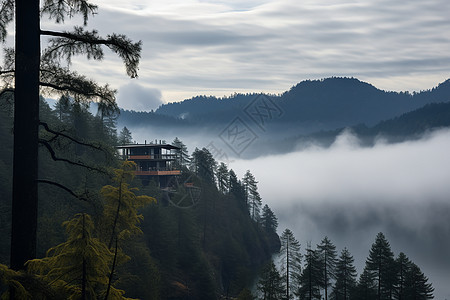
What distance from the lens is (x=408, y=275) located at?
47969mm

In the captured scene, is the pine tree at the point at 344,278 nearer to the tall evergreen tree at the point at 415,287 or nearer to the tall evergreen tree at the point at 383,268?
the tall evergreen tree at the point at 383,268

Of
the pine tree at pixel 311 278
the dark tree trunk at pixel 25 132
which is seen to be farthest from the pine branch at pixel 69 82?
the pine tree at pixel 311 278

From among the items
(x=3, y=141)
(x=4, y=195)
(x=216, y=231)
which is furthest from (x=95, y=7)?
(x=216, y=231)

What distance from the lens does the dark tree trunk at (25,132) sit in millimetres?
7438

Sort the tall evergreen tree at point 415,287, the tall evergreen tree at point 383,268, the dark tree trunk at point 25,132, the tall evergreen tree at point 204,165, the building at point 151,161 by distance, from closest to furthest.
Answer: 1. the dark tree trunk at point 25,132
2. the tall evergreen tree at point 415,287
3. the tall evergreen tree at point 383,268
4. the building at point 151,161
5. the tall evergreen tree at point 204,165

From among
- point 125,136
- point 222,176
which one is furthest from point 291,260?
point 125,136

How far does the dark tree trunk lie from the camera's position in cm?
744

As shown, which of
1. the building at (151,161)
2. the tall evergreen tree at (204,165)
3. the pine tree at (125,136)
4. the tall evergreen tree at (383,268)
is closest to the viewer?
the tall evergreen tree at (383,268)

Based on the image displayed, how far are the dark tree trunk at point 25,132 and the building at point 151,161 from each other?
54.5 meters

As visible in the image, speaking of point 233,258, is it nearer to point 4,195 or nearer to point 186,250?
point 186,250

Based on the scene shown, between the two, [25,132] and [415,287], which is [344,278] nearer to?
[415,287]

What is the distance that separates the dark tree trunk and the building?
54.5 metres

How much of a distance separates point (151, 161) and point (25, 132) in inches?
2227

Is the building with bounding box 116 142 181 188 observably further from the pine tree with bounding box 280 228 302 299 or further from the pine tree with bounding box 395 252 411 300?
the pine tree with bounding box 395 252 411 300
